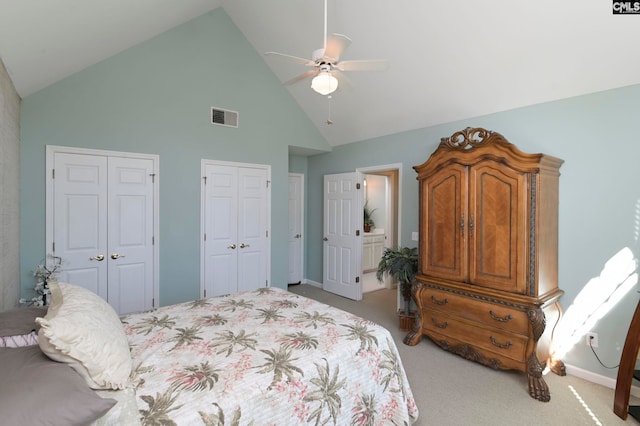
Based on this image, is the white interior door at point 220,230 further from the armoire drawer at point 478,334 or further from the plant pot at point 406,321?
the armoire drawer at point 478,334

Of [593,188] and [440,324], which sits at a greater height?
[593,188]

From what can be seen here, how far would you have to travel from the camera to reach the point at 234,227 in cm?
439

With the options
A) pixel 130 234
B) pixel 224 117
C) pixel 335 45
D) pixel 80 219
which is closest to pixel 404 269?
pixel 335 45

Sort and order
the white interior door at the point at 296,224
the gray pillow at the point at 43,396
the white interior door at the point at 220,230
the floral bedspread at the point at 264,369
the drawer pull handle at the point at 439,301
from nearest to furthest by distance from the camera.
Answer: the gray pillow at the point at 43,396 → the floral bedspread at the point at 264,369 → the drawer pull handle at the point at 439,301 → the white interior door at the point at 220,230 → the white interior door at the point at 296,224

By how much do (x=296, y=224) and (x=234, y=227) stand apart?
1.70 m

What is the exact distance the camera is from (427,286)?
10.7 ft

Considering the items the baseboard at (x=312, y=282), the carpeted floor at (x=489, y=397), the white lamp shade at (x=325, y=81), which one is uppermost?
the white lamp shade at (x=325, y=81)

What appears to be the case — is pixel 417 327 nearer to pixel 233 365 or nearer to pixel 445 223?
pixel 445 223

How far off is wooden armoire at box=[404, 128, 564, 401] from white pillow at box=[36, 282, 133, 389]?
9.02ft

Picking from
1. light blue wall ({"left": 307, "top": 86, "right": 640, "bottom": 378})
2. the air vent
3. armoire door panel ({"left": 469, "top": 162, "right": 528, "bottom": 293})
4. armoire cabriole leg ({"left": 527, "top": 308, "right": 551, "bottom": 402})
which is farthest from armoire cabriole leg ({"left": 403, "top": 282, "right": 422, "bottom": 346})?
the air vent

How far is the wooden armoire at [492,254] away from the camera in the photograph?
2.57 metres

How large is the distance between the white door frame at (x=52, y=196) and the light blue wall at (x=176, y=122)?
0.05 m

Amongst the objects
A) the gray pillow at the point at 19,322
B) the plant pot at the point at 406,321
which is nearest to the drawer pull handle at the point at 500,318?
the plant pot at the point at 406,321

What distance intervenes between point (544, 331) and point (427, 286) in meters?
1.03
